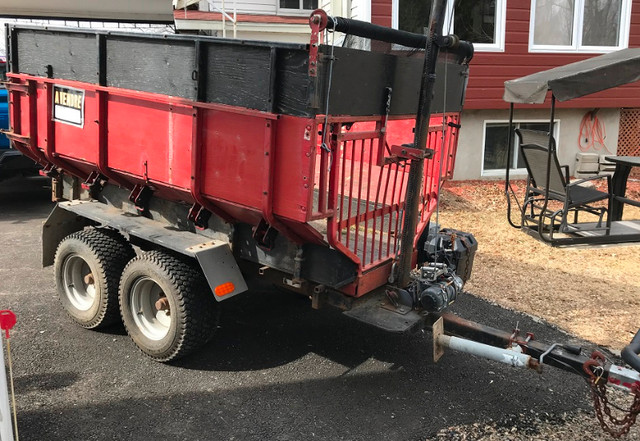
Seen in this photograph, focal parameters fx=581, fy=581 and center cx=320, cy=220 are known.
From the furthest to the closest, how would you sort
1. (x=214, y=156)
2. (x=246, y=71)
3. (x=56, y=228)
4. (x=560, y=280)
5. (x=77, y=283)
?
(x=560, y=280) < (x=56, y=228) < (x=77, y=283) < (x=214, y=156) < (x=246, y=71)

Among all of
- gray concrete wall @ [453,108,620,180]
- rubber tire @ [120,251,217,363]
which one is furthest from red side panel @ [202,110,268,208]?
gray concrete wall @ [453,108,620,180]

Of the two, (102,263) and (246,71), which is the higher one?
(246,71)

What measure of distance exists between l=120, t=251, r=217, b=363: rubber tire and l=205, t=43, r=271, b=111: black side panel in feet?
3.89

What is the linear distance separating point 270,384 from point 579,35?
971 cm

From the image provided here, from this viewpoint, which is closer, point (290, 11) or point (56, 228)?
point (56, 228)

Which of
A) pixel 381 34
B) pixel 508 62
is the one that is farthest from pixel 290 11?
pixel 381 34

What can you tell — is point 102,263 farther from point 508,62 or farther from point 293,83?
point 508,62

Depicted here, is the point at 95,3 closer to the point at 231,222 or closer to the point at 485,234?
the point at 485,234

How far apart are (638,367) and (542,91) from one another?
5037 millimetres

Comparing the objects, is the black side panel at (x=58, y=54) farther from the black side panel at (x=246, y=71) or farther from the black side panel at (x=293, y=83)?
the black side panel at (x=293, y=83)

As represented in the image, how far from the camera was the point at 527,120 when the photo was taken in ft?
36.1

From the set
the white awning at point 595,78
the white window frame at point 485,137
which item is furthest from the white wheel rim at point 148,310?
the white window frame at point 485,137

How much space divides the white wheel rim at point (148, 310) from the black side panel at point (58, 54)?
1.60 metres

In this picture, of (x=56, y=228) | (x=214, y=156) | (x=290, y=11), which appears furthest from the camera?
(x=290, y=11)
